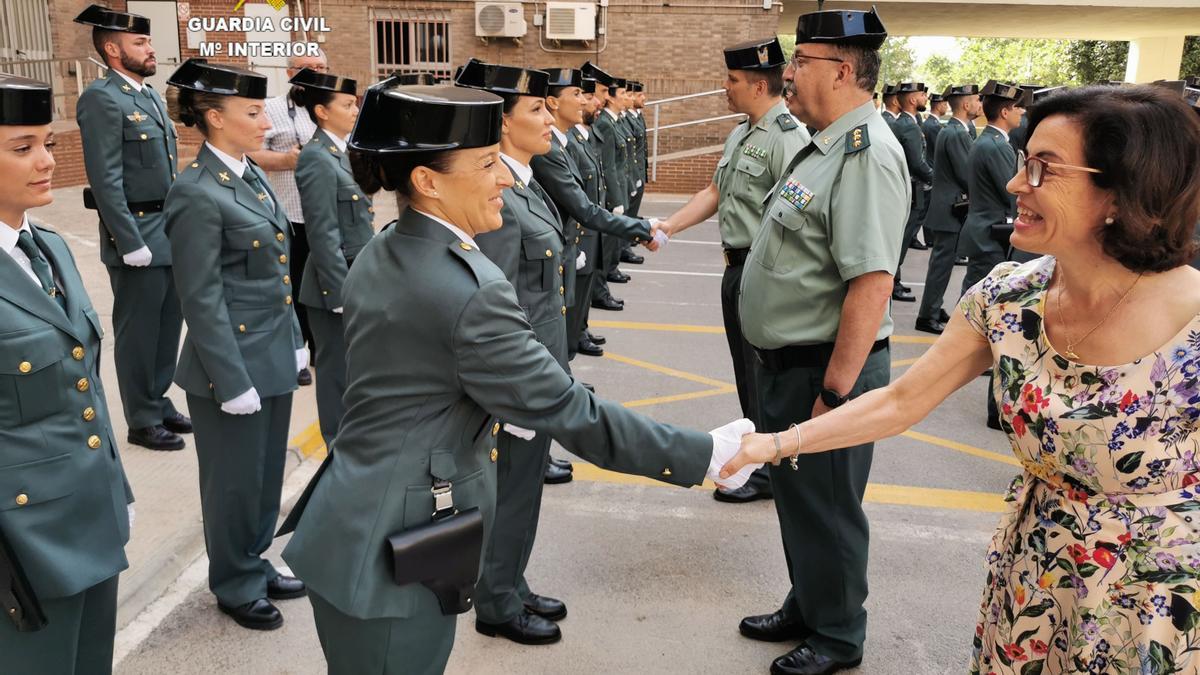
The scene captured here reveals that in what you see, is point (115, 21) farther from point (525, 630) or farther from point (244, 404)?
point (525, 630)

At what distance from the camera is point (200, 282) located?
3387 mm

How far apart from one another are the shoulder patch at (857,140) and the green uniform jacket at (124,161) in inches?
148

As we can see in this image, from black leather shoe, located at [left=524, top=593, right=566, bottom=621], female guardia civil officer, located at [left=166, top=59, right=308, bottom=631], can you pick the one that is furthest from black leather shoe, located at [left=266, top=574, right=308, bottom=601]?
black leather shoe, located at [left=524, top=593, right=566, bottom=621]

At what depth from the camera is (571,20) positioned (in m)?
18.5

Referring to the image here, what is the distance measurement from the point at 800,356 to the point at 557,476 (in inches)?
82.6

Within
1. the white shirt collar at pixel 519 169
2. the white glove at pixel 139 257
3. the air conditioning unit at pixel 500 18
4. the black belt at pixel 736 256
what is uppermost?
the air conditioning unit at pixel 500 18

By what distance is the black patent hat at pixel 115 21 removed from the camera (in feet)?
18.3

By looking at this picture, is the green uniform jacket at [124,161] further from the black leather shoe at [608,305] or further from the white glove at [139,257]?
the black leather shoe at [608,305]

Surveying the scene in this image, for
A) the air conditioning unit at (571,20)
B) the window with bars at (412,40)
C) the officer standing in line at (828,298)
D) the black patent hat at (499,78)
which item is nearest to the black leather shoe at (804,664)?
the officer standing in line at (828,298)

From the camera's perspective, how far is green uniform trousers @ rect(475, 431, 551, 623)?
351 centimetres

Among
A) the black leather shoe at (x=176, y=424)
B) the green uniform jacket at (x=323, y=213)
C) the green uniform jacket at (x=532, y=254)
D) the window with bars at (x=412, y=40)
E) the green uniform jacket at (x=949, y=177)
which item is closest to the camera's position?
the green uniform jacket at (x=532, y=254)

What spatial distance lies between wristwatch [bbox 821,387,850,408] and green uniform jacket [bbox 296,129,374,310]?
257cm

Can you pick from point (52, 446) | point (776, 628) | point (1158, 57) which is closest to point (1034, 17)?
point (1158, 57)

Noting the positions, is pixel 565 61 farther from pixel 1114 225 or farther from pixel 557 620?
pixel 1114 225
